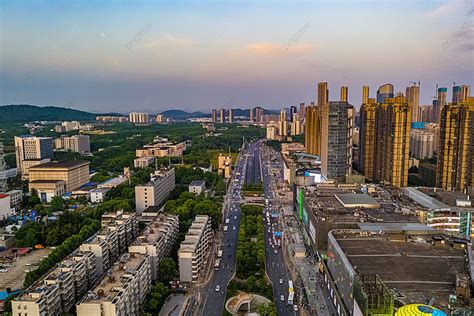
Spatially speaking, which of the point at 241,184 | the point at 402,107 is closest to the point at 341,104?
the point at 402,107

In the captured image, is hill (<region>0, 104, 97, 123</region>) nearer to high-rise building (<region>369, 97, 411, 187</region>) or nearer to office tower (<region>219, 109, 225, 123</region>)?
office tower (<region>219, 109, 225, 123</region>)

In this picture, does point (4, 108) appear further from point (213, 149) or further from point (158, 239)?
point (158, 239)

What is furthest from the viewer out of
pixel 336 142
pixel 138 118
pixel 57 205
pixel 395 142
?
pixel 138 118

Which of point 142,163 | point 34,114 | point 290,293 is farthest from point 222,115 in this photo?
point 290,293

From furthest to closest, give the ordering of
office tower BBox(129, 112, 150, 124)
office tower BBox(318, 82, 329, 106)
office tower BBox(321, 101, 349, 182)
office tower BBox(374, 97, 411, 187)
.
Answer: office tower BBox(129, 112, 150, 124), office tower BBox(318, 82, 329, 106), office tower BBox(321, 101, 349, 182), office tower BBox(374, 97, 411, 187)

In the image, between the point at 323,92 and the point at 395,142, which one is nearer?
the point at 395,142

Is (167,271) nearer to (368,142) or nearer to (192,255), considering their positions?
(192,255)

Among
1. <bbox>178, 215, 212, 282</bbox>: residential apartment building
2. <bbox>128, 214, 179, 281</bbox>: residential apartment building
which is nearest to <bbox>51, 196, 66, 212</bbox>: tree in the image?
<bbox>128, 214, 179, 281</bbox>: residential apartment building
